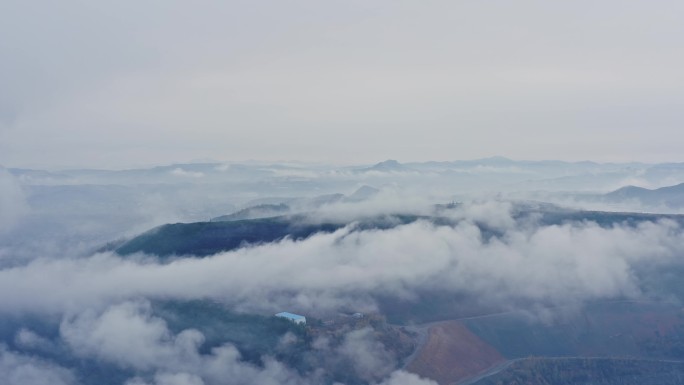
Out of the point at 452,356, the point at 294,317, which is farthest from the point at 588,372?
the point at 294,317

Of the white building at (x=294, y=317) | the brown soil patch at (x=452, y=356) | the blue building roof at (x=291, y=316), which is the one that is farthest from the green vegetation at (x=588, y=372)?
the blue building roof at (x=291, y=316)

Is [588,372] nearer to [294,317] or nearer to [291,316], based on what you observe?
[294,317]

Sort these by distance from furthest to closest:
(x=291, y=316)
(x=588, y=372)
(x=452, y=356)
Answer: (x=291, y=316)
(x=452, y=356)
(x=588, y=372)

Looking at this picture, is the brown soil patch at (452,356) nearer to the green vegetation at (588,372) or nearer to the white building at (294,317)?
the green vegetation at (588,372)

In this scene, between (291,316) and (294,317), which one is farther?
(291,316)

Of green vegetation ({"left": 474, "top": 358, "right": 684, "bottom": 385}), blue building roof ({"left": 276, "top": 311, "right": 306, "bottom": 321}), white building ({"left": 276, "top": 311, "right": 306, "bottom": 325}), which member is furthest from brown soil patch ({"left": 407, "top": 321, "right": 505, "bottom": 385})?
blue building roof ({"left": 276, "top": 311, "right": 306, "bottom": 321})

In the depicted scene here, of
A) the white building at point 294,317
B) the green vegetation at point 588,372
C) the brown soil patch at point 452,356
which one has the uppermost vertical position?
the white building at point 294,317

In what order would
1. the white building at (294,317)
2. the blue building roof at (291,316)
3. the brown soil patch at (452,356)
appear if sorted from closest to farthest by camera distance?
the brown soil patch at (452,356)
the white building at (294,317)
the blue building roof at (291,316)

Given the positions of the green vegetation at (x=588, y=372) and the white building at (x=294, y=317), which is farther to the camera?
the white building at (x=294, y=317)
